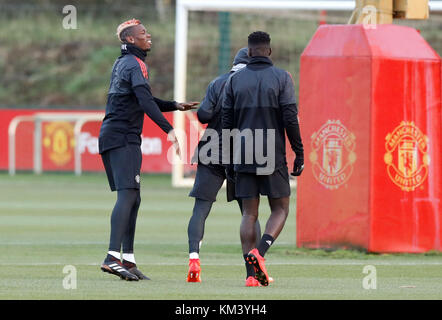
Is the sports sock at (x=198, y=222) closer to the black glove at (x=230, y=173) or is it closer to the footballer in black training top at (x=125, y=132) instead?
the black glove at (x=230, y=173)

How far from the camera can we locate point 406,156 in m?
12.9

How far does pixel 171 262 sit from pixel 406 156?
2.87 meters

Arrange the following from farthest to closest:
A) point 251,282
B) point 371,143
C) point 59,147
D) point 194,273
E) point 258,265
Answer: point 59,147
point 371,143
point 194,273
point 251,282
point 258,265

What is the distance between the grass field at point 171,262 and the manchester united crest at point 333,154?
0.83 meters

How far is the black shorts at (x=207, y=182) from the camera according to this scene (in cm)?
1051

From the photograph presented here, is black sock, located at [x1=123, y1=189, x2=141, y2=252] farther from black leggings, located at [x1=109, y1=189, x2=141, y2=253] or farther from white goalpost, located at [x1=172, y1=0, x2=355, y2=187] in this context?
white goalpost, located at [x1=172, y1=0, x2=355, y2=187]

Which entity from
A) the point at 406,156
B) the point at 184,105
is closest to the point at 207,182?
the point at 184,105

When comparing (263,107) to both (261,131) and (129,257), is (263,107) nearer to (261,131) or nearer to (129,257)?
(261,131)

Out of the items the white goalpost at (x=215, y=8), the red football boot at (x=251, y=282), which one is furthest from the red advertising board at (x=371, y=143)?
the white goalpost at (x=215, y=8)

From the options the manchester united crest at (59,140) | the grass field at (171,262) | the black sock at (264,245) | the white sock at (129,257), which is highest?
the manchester united crest at (59,140)

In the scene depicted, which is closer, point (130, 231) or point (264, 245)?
point (264, 245)

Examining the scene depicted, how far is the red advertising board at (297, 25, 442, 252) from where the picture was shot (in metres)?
12.8
